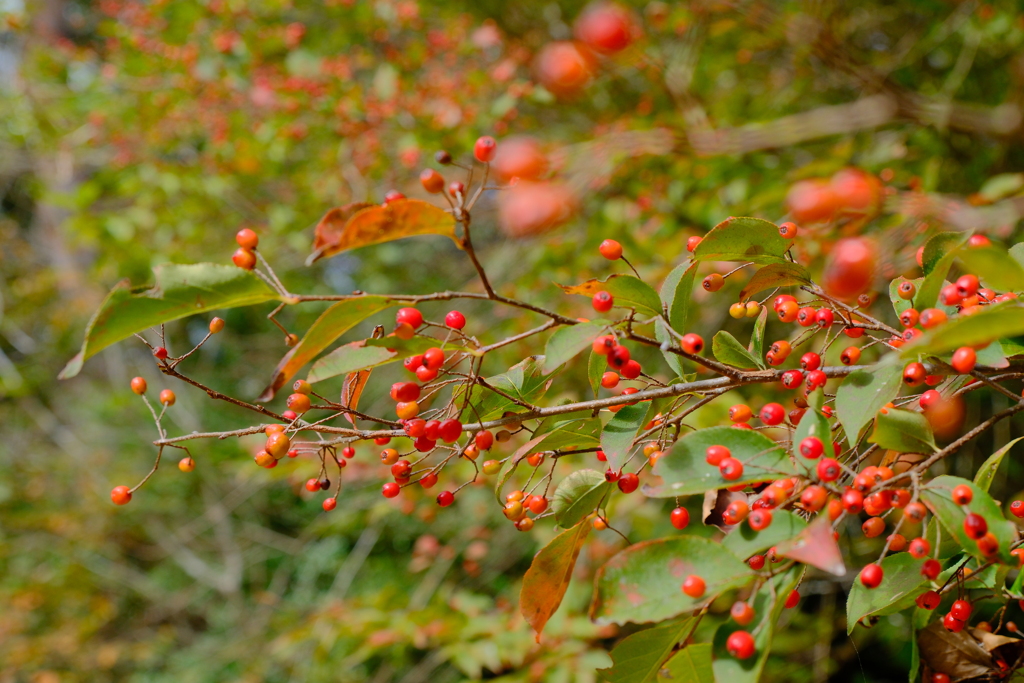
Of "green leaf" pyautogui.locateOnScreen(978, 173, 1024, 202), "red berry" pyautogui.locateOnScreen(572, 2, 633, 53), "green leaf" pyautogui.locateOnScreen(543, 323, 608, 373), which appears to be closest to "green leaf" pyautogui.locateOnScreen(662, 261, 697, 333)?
"green leaf" pyautogui.locateOnScreen(543, 323, 608, 373)

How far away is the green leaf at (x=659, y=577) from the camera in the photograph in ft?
2.17

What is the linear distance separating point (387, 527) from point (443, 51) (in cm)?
406

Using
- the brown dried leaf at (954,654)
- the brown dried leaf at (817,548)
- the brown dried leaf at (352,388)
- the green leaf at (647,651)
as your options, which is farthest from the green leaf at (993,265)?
the brown dried leaf at (352,388)

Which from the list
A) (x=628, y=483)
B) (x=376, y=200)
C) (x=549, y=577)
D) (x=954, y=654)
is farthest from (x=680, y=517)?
(x=376, y=200)

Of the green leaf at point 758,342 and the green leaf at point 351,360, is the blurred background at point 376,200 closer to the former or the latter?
the green leaf at point 758,342

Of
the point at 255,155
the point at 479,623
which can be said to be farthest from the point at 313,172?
the point at 479,623

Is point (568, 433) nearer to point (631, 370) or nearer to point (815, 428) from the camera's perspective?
point (631, 370)

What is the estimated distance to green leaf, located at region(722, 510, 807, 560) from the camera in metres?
0.67

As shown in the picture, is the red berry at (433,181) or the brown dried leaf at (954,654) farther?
the brown dried leaf at (954,654)

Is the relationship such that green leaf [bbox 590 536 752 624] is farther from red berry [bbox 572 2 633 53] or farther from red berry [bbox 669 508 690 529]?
red berry [bbox 572 2 633 53]

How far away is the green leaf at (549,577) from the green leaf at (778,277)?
0.41 metres

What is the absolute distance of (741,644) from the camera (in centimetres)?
65

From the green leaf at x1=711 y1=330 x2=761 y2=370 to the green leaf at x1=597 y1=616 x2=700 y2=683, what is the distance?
343 millimetres

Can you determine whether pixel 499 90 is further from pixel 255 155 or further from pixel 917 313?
pixel 917 313
